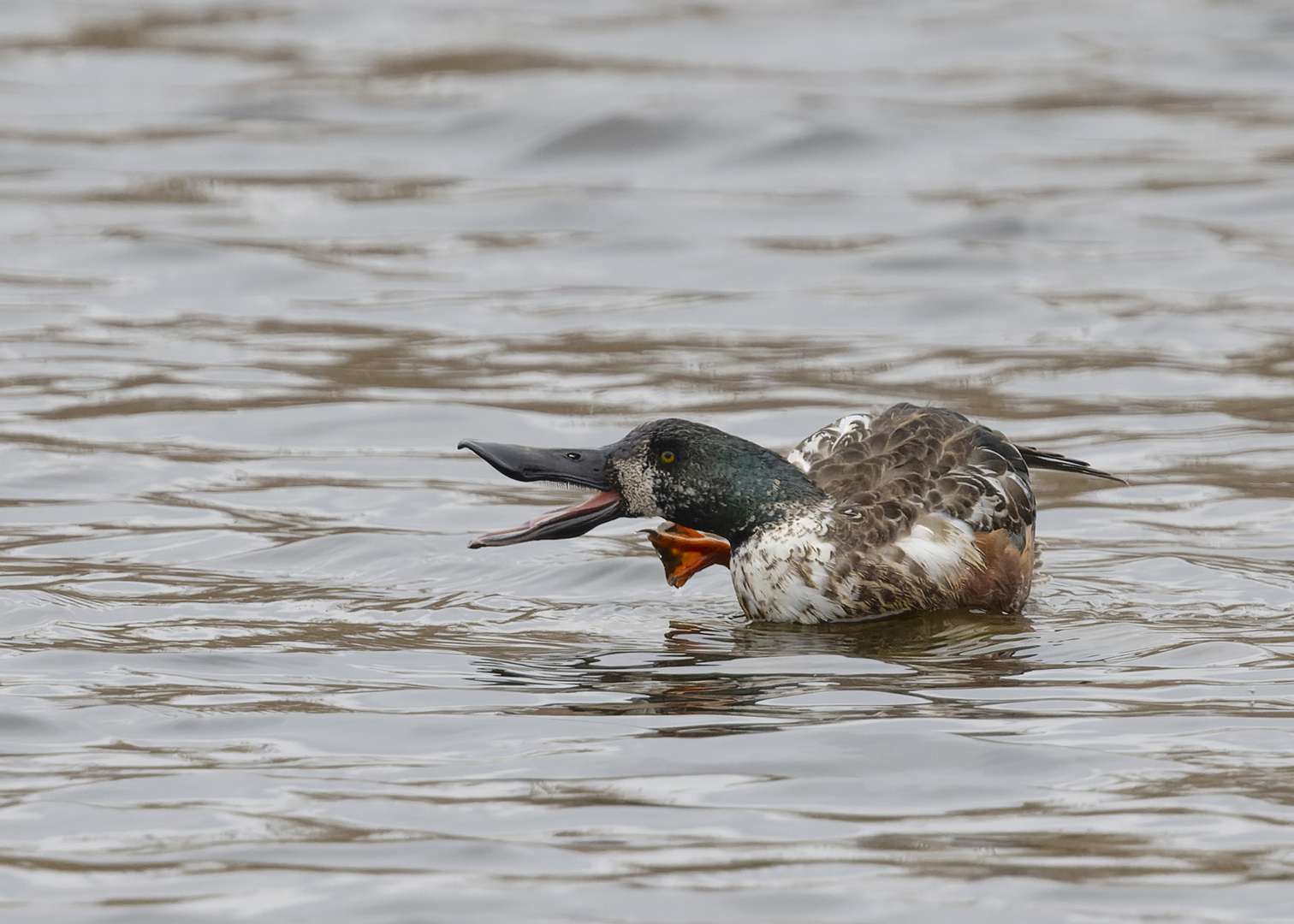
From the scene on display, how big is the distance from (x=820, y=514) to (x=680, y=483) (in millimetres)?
560

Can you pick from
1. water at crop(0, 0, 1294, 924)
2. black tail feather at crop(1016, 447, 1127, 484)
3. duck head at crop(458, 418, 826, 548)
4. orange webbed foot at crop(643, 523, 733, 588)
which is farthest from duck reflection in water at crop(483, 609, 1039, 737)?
black tail feather at crop(1016, 447, 1127, 484)

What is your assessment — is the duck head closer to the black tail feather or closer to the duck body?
the duck body

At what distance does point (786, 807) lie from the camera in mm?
6016

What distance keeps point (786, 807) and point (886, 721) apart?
2.87 feet

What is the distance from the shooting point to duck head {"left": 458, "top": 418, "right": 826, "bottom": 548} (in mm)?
8438

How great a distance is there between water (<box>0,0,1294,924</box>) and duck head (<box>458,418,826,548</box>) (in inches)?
17.2

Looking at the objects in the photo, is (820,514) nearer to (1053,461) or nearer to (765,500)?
(765,500)

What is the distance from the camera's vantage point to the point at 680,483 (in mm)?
8531

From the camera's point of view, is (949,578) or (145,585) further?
(145,585)

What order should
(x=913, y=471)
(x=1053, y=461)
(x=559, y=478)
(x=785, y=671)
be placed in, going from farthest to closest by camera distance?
1. (x=1053, y=461)
2. (x=913, y=471)
3. (x=559, y=478)
4. (x=785, y=671)

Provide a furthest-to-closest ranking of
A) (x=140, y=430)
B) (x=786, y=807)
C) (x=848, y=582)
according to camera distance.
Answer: (x=140, y=430), (x=848, y=582), (x=786, y=807)

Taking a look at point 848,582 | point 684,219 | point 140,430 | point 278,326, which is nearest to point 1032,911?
point 848,582

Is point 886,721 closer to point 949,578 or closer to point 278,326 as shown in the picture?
point 949,578

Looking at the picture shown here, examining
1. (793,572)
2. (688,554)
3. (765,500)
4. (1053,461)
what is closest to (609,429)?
(688,554)
